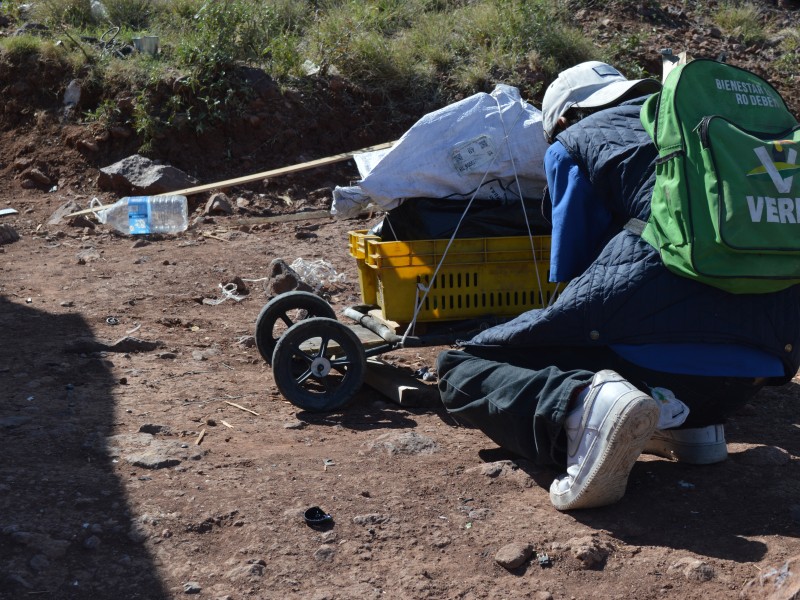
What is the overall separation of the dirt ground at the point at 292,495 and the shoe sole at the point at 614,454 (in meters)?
0.08

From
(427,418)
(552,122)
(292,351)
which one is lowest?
(427,418)

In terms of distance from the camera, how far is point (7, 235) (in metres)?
8.26

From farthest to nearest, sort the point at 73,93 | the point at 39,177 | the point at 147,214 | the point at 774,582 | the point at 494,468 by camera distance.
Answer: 1. the point at 73,93
2. the point at 39,177
3. the point at 147,214
4. the point at 494,468
5. the point at 774,582

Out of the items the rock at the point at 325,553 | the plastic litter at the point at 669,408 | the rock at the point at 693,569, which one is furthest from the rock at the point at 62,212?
the rock at the point at 693,569

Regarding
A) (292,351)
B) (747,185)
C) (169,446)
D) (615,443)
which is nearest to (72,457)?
(169,446)

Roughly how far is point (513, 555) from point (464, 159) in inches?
78.2

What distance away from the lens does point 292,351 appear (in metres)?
4.39

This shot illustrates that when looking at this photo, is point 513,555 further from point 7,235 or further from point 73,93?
point 73,93

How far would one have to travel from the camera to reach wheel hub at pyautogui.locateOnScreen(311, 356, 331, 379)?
14.5ft

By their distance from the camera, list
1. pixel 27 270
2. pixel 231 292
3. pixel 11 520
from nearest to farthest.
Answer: pixel 11 520 < pixel 231 292 < pixel 27 270

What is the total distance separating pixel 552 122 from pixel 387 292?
105cm

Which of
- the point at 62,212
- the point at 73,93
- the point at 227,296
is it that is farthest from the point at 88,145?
the point at 227,296

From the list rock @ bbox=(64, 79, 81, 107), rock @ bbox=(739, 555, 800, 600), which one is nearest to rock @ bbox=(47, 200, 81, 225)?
rock @ bbox=(64, 79, 81, 107)

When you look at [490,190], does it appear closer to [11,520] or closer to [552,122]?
[552,122]
